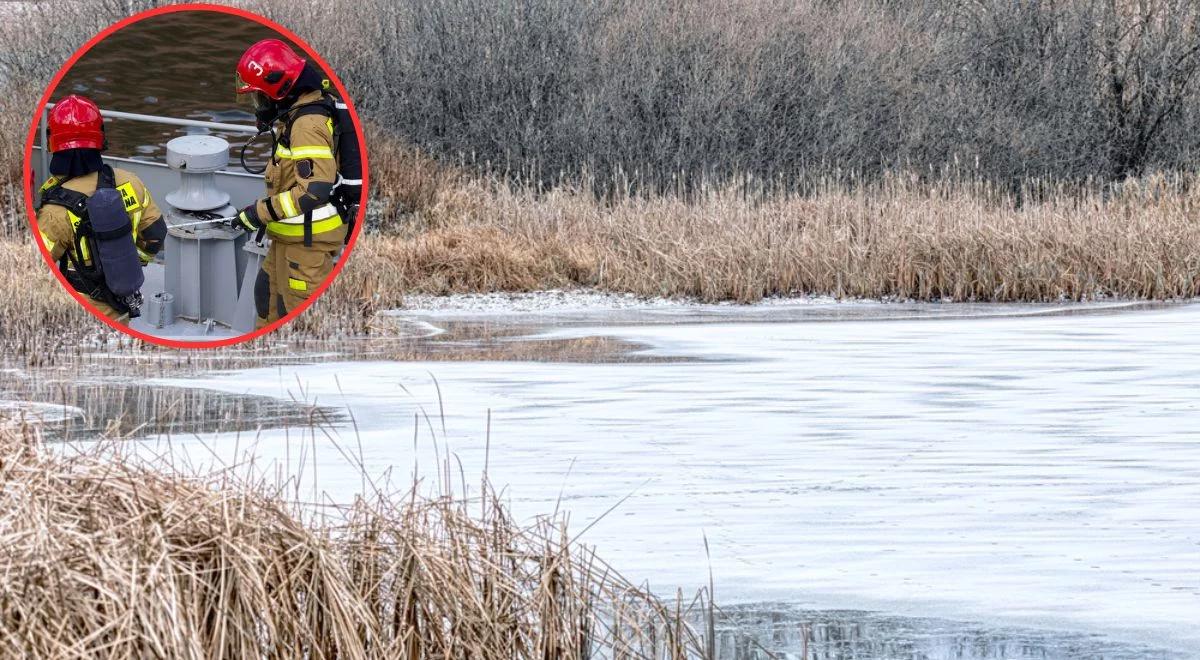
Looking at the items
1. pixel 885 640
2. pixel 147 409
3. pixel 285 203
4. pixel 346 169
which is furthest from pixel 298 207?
pixel 885 640

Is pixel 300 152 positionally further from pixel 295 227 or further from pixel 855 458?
pixel 855 458

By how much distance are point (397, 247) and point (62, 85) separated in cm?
732

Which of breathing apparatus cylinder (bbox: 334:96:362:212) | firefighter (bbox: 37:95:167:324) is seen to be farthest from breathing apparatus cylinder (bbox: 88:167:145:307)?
breathing apparatus cylinder (bbox: 334:96:362:212)

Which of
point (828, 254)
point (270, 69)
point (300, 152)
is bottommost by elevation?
point (828, 254)

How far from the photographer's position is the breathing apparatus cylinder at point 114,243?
809cm

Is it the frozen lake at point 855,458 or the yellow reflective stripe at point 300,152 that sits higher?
the yellow reflective stripe at point 300,152

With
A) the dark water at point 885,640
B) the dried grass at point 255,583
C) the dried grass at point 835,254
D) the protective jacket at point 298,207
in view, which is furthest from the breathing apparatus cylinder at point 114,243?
the dried grass at point 835,254

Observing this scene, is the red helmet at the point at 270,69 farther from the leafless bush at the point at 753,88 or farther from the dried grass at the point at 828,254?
the leafless bush at the point at 753,88

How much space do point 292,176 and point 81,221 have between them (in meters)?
0.94

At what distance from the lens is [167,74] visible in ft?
83.7

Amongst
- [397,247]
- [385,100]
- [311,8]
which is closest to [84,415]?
[397,247]

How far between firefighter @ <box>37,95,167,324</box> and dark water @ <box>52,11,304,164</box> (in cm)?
1174

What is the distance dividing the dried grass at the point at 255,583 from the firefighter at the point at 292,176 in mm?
2691

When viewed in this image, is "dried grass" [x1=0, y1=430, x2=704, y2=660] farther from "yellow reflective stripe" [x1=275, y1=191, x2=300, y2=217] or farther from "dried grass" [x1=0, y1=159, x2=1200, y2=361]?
"dried grass" [x1=0, y1=159, x2=1200, y2=361]
